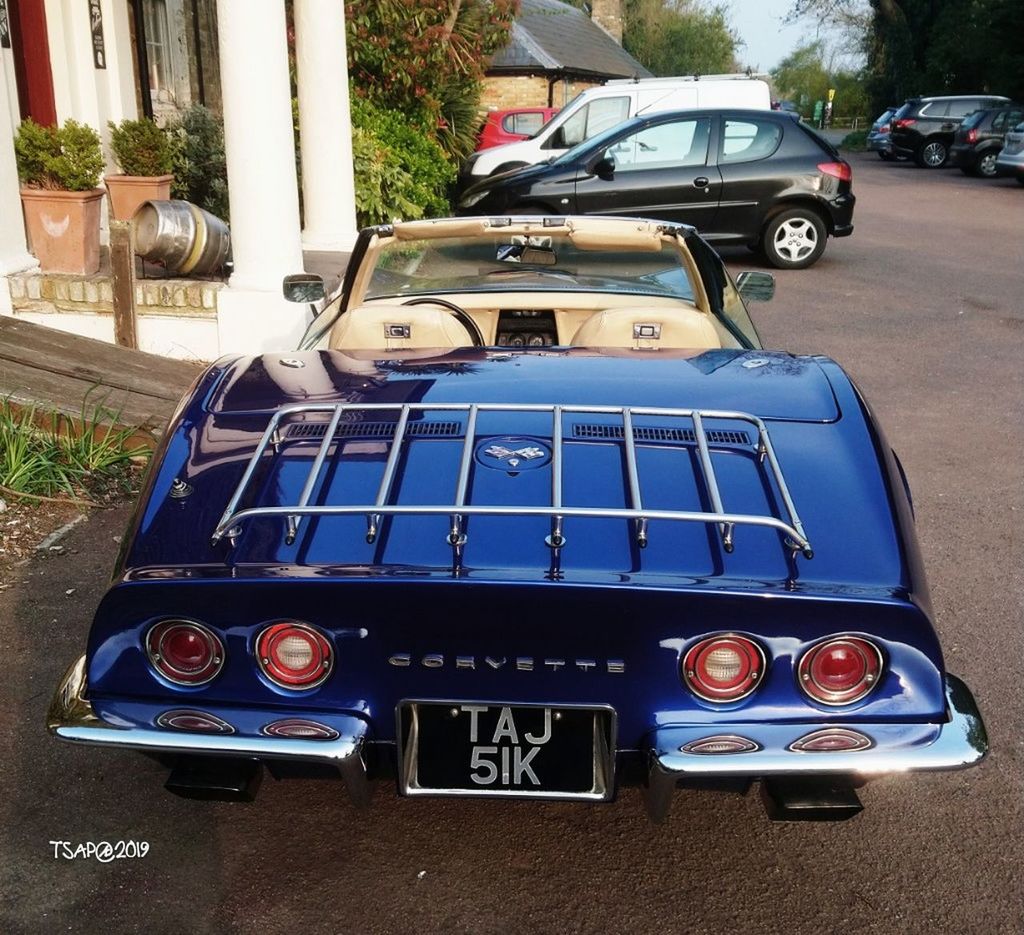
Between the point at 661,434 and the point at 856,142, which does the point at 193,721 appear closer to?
the point at 661,434

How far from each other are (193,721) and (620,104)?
1381 cm

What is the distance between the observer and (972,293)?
1072 cm

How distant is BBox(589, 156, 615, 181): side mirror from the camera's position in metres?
11.2

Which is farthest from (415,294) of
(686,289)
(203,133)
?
(203,133)

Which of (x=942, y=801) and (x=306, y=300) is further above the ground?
(x=306, y=300)

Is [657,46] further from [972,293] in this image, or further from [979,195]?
[972,293]

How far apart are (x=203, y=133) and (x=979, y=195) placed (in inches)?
606

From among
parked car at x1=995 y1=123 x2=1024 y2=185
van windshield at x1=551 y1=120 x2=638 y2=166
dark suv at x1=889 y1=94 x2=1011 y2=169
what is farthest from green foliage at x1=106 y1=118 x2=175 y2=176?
dark suv at x1=889 y1=94 x2=1011 y2=169

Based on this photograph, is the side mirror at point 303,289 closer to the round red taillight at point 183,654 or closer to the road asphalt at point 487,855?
the road asphalt at point 487,855

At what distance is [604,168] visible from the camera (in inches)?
444

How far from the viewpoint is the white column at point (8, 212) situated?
6.88 meters

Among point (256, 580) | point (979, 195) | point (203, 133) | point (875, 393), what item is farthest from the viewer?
point (979, 195)

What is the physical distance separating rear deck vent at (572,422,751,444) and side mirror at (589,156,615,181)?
9.08 m

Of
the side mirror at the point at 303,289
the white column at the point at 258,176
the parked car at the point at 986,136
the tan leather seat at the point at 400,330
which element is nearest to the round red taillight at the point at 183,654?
the tan leather seat at the point at 400,330
